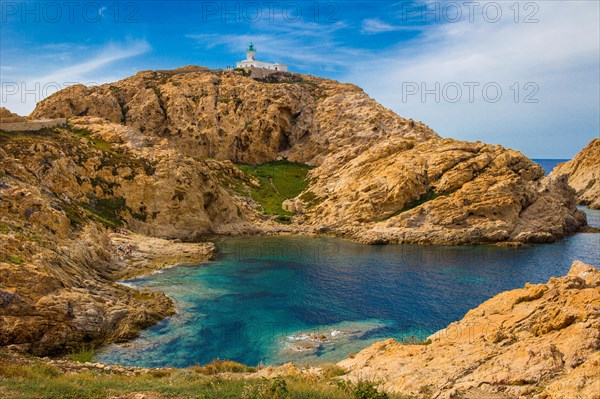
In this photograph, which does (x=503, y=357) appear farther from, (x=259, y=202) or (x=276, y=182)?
(x=276, y=182)

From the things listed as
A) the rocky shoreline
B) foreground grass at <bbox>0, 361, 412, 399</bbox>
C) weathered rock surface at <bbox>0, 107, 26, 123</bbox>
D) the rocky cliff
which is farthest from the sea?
weathered rock surface at <bbox>0, 107, 26, 123</bbox>

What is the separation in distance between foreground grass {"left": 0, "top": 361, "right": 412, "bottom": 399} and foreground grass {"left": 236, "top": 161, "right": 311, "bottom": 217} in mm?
85165

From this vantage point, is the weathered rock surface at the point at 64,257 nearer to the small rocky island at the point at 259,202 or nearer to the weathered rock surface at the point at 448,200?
the small rocky island at the point at 259,202

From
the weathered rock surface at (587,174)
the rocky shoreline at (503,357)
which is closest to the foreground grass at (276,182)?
the rocky shoreline at (503,357)

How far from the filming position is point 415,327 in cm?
A: 3962

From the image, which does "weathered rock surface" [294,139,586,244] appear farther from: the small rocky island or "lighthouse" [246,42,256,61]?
"lighthouse" [246,42,256,61]

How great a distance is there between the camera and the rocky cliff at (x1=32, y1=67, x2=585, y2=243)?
87.3 m

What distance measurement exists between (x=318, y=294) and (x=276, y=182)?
7702 centimetres

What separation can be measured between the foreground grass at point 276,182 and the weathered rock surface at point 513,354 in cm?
8400

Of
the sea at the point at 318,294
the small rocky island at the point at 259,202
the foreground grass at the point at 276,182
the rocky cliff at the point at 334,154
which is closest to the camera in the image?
the small rocky island at the point at 259,202

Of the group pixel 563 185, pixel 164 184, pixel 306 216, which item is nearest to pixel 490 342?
pixel 164 184

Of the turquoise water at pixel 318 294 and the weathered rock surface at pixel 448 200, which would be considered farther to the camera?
the weathered rock surface at pixel 448 200

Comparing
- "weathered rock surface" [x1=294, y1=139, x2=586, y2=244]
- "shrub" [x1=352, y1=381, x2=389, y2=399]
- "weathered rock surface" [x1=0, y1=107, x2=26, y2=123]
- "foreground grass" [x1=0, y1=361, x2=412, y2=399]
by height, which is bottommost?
"foreground grass" [x1=0, y1=361, x2=412, y2=399]

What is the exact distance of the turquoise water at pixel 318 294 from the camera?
3453cm
